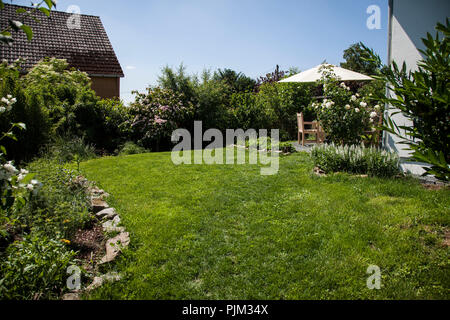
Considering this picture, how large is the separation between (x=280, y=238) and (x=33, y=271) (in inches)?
102

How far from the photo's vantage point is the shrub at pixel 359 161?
Answer: 5703 millimetres

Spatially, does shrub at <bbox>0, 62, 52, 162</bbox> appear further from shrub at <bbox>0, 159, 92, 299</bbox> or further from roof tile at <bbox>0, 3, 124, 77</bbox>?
roof tile at <bbox>0, 3, 124, 77</bbox>

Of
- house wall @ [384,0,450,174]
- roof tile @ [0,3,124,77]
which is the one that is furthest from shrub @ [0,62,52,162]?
roof tile @ [0,3,124,77]

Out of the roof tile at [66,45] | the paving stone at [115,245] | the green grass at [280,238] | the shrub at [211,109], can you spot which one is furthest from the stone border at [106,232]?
the roof tile at [66,45]

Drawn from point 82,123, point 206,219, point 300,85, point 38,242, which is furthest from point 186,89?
point 38,242

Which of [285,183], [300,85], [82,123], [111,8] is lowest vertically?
[285,183]

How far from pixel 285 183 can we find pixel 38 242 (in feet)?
13.6

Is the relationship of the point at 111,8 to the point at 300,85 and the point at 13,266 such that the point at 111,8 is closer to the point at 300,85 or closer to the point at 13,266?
the point at 13,266

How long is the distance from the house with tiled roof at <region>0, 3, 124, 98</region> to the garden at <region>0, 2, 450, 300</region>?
9.58m

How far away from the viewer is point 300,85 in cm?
1377

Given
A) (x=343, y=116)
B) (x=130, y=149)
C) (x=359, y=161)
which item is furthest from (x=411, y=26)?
(x=130, y=149)

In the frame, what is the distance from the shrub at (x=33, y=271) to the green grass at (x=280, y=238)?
466mm

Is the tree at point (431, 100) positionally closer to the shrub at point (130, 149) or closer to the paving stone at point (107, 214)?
the paving stone at point (107, 214)

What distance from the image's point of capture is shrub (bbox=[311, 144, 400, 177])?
5.70 m
